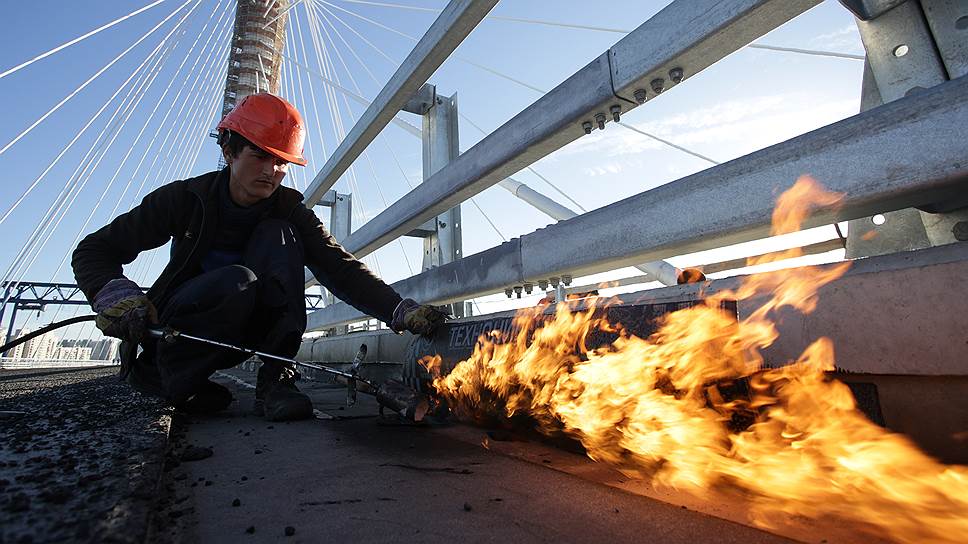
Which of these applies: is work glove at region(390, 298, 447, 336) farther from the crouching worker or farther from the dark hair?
the dark hair

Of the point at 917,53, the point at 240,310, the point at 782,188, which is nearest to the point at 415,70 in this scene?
the point at 240,310

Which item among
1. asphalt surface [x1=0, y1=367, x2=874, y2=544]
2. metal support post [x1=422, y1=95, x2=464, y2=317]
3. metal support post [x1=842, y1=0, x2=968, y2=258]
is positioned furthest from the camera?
metal support post [x1=422, y1=95, x2=464, y2=317]

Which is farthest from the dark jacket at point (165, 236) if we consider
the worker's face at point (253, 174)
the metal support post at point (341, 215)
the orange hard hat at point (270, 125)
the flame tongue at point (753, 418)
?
the metal support post at point (341, 215)

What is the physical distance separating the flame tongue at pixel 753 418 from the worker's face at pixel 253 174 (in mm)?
1959

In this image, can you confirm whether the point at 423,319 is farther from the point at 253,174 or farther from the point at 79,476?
the point at 79,476

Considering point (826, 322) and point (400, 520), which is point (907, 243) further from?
point (400, 520)

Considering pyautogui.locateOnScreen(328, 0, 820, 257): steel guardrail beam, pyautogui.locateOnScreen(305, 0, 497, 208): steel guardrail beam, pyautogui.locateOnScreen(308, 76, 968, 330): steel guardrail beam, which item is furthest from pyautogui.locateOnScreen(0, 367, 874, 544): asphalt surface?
pyautogui.locateOnScreen(305, 0, 497, 208): steel guardrail beam

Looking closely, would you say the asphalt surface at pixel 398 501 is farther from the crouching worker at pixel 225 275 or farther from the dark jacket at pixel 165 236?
the dark jacket at pixel 165 236

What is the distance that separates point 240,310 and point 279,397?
20.0 inches

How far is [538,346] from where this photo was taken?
5.59ft

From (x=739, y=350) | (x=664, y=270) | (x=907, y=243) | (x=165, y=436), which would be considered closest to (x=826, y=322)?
(x=739, y=350)

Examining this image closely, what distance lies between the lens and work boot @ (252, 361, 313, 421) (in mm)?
2141

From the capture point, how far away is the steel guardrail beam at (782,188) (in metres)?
1.13

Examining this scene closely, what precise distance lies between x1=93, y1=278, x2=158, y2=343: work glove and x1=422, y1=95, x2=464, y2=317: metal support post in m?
2.66
